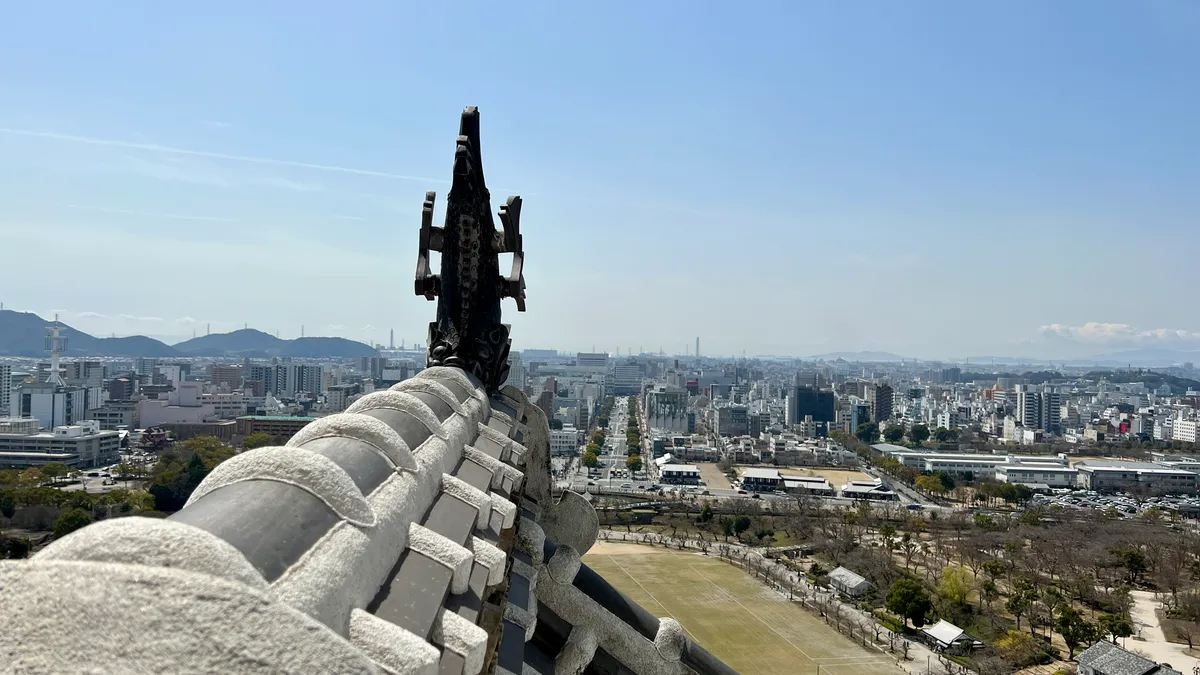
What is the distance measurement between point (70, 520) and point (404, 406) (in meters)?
23.5

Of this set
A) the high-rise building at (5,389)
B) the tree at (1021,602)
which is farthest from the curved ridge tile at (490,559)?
the high-rise building at (5,389)

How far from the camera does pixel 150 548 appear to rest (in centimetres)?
66

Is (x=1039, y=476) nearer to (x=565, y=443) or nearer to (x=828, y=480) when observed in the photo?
(x=828, y=480)

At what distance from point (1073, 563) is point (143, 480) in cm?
3210

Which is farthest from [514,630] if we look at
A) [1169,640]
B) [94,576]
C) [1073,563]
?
[1073,563]

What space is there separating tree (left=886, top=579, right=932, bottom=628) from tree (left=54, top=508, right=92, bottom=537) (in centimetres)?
2041

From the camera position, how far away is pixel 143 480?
3008 cm

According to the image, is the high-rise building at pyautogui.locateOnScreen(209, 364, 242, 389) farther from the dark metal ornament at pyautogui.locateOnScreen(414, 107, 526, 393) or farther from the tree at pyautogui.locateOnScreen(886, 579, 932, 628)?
the dark metal ornament at pyautogui.locateOnScreen(414, 107, 526, 393)

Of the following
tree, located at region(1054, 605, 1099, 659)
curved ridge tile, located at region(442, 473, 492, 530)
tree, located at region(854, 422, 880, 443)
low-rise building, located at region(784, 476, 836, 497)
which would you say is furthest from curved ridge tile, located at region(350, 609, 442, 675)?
tree, located at region(854, 422, 880, 443)

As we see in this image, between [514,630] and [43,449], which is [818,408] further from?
[514,630]

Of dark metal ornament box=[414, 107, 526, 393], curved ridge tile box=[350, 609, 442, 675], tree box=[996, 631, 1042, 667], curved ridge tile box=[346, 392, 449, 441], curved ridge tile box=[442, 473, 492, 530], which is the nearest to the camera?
curved ridge tile box=[350, 609, 442, 675]

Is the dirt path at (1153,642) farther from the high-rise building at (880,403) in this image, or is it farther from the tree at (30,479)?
the high-rise building at (880,403)

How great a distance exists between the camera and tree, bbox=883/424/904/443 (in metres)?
61.1

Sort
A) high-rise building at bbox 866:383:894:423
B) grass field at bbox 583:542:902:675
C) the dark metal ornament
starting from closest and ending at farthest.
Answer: the dark metal ornament
grass field at bbox 583:542:902:675
high-rise building at bbox 866:383:894:423
